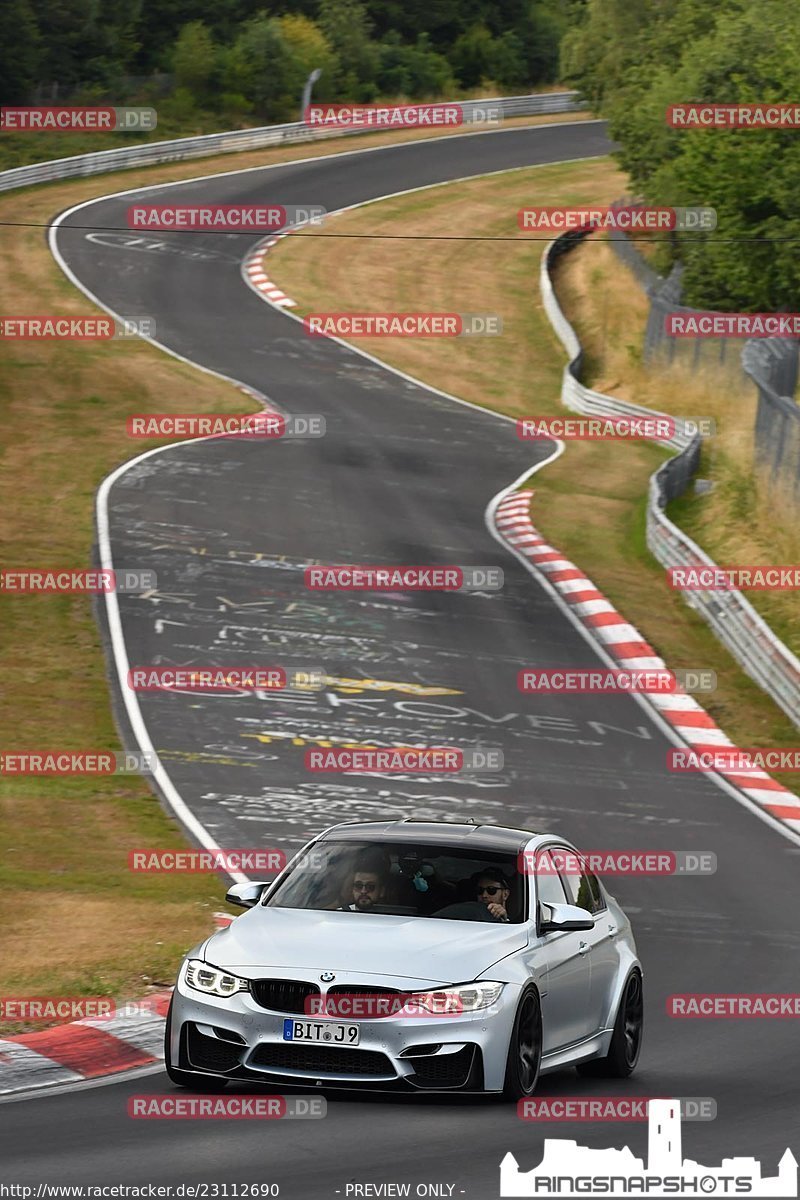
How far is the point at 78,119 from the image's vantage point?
74.2m

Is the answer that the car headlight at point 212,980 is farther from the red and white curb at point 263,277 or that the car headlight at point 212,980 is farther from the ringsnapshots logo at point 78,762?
the red and white curb at point 263,277

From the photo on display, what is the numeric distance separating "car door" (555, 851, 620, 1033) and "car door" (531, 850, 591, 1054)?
0.07 metres

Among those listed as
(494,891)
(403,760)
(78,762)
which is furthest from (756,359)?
(494,891)

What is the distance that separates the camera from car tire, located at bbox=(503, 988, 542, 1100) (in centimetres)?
940

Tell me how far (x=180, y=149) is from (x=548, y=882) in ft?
209

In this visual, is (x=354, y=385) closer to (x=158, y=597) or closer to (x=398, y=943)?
(x=158, y=597)

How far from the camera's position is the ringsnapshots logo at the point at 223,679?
24.1 m

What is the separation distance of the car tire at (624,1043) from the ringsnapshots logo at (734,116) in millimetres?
36670

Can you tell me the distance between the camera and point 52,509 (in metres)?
33.2

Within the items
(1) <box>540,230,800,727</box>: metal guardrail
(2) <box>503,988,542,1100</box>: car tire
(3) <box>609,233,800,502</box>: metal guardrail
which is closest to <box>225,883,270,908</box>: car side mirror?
(2) <box>503,988,542,1100</box>: car tire

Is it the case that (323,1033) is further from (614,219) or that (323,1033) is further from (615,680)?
(614,219)

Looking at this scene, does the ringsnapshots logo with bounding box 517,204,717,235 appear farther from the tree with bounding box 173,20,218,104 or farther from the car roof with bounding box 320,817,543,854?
the car roof with bounding box 320,817,543,854

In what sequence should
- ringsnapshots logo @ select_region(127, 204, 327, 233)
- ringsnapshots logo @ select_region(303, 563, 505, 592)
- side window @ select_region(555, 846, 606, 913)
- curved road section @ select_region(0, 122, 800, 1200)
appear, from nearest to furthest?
curved road section @ select_region(0, 122, 800, 1200)
side window @ select_region(555, 846, 606, 913)
ringsnapshots logo @ select_region(303, 563, 505, 592)
ringsnapshots logo @ select_region(127, 204, 327, 233)

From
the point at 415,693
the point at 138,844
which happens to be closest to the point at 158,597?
the point at 415,693
